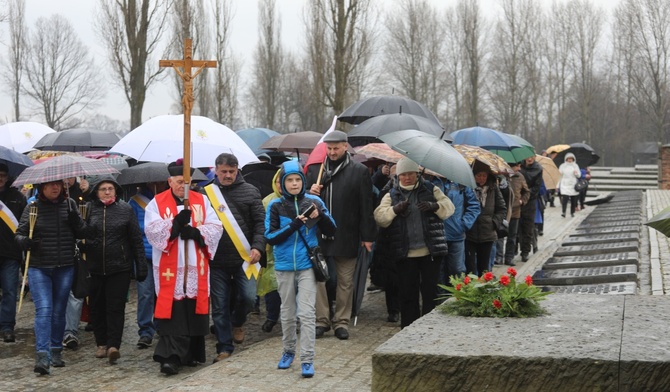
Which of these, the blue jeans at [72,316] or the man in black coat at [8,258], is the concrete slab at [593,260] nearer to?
the blue jeans at [72,316]

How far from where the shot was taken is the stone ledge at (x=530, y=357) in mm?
4621

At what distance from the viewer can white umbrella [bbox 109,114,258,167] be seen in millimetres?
9148

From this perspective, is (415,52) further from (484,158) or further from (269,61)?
(484,158)

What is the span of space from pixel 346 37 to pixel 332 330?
20.8 meters

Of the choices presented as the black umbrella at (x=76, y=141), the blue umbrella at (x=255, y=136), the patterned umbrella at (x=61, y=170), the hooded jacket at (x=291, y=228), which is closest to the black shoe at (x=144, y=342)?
the patterned umbrella at (x=61, y=170)

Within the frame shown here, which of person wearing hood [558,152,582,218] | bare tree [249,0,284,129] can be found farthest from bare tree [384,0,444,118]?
person wearing hood [558,152,582,218]

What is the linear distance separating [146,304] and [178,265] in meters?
1.58

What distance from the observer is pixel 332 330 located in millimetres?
9508

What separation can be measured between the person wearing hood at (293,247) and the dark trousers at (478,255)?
3.97m

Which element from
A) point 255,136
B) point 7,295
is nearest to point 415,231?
point 7,295

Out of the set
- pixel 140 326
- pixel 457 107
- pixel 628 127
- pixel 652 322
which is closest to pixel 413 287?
pixel 140 326

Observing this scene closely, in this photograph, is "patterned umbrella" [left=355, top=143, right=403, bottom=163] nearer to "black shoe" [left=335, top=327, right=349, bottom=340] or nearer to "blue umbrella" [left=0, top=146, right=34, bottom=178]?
"black shoe" [left=335, top=327, right=349, bottom=340]

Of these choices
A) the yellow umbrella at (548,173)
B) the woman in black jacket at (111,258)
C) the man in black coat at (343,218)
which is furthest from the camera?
the yellow umbrella at (548,173)

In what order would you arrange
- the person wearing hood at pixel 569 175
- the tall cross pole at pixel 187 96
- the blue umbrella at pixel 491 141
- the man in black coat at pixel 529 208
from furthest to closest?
1. the person wearing hood at pixel 569 175
2. the man in black coat at pixel 529 208
3. the blue umbrella at pixel 491 141
4. the tall cross pole at pixel 187 96
